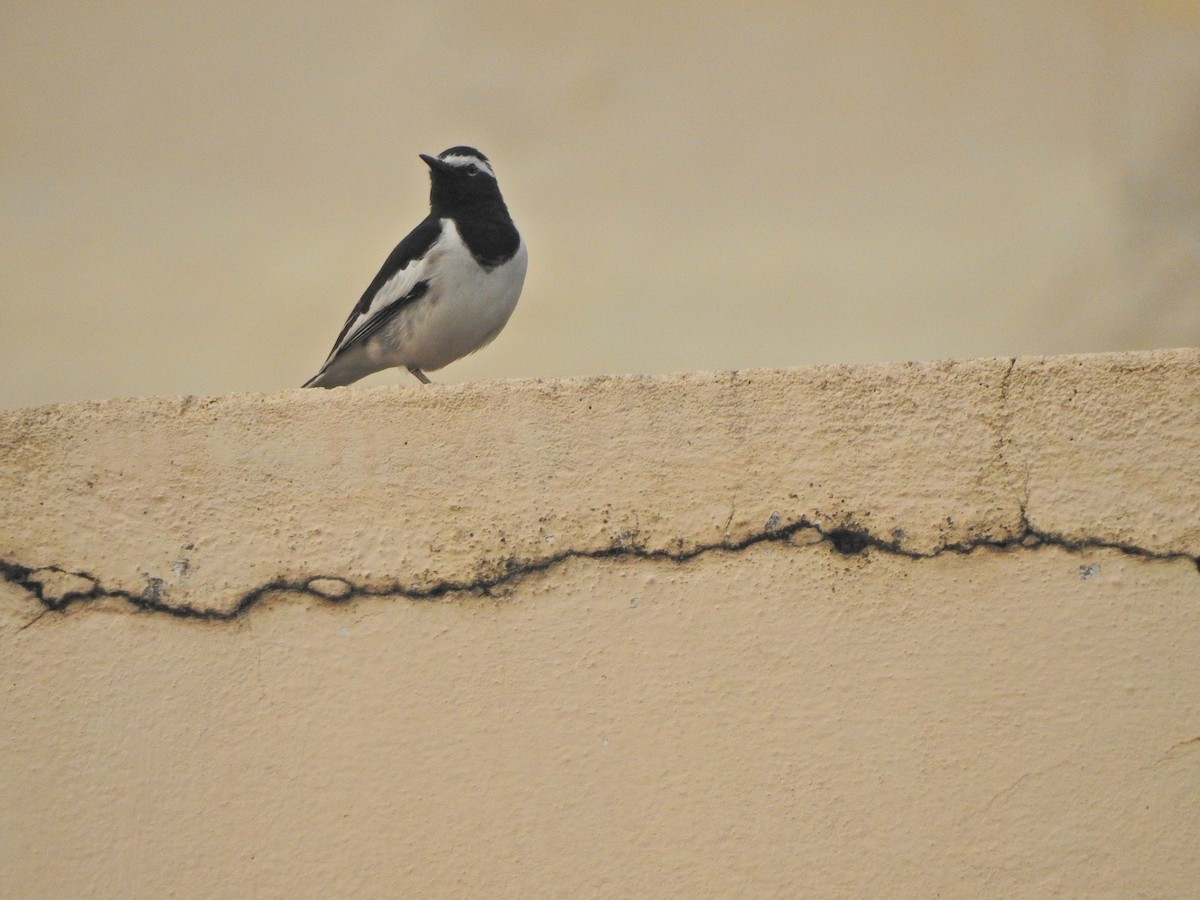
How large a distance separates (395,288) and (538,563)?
160cm

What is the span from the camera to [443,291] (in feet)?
10.6

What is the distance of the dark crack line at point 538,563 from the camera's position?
5.93 ft

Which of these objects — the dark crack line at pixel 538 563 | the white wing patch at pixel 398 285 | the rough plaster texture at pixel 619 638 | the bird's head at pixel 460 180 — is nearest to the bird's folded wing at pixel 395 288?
the white wing patch at pixel 398 285

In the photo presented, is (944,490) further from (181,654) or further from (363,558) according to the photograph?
(181,654)

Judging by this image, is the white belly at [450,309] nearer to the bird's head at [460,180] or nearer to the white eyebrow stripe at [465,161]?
the bird's head at [460,180]

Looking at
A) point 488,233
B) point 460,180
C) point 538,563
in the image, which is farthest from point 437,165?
point 538,563

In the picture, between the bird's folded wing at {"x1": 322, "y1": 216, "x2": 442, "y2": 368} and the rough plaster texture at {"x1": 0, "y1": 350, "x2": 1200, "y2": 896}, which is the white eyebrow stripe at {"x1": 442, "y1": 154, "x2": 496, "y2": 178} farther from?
the rough plaster texture at {"x1": 0, "y1": 350, "x2": 1200, "y2": 896}

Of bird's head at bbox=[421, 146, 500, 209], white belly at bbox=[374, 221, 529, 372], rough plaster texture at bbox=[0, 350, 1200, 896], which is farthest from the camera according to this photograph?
bird's head at bbox=[421, 146, 500, 209]

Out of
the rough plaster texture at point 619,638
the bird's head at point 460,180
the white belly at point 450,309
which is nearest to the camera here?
the rough plaster texture at point 619,638

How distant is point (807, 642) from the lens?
5.84ft

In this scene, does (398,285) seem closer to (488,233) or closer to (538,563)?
(488,233)

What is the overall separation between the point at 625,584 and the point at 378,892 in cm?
55

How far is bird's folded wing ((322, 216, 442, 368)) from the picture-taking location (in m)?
3.24

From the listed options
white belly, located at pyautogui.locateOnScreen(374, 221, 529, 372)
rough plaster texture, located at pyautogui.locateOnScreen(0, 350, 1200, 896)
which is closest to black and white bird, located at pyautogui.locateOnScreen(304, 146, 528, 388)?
white belly, located at pyautogui.locateOnScreen(374, 221, 529, 372)
